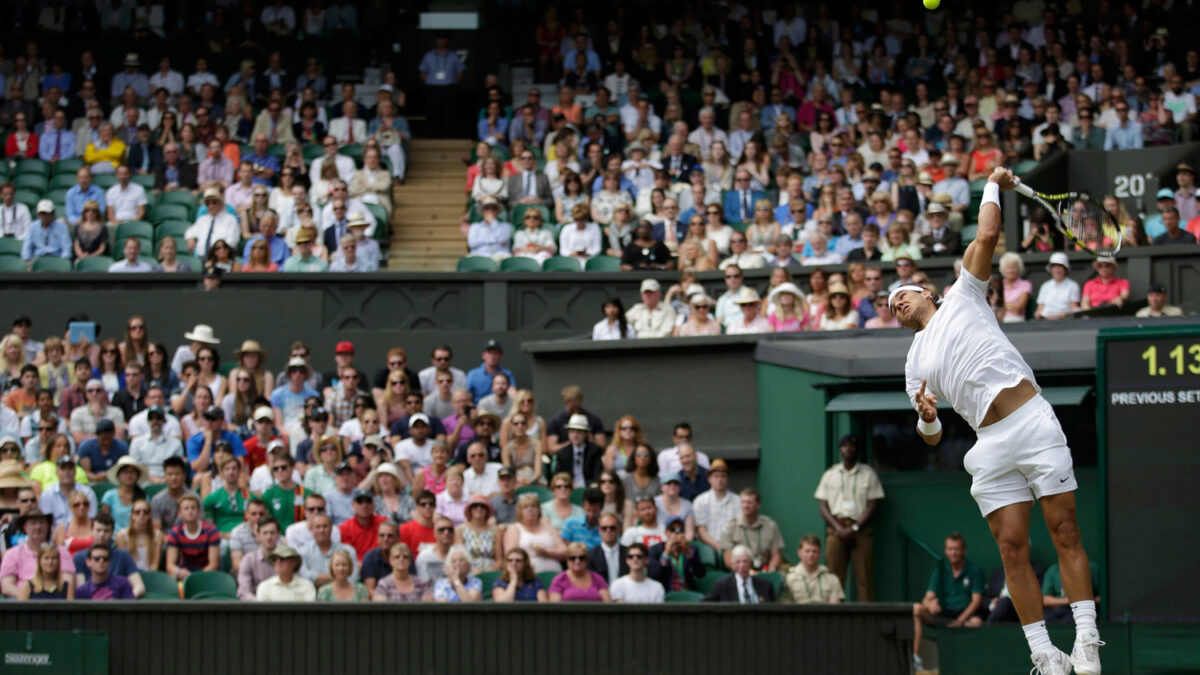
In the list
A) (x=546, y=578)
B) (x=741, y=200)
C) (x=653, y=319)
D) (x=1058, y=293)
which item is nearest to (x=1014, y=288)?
(x=1058, y=293)

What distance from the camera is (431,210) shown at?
21703 millimetres

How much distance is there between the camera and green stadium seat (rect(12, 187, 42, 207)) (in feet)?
66.6

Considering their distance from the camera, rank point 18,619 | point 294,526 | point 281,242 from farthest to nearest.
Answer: point 281,242
point 294,526
point 18,619

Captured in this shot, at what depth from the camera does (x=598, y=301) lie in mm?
18812

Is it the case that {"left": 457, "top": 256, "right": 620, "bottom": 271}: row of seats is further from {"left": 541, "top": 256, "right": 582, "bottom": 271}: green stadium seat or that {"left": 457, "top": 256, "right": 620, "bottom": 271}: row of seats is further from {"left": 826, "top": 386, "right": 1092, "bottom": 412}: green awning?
{"left": 826, "top": 386, "right": 1092, "bottom": 412}: green awning

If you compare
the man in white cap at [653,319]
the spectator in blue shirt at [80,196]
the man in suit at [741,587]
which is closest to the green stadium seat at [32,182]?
the spectator in blue shirt at [80,196]

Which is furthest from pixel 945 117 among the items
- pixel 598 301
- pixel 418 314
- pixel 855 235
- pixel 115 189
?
pixel 115 189

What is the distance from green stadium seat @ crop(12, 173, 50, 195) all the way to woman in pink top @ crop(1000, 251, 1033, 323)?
473 inches

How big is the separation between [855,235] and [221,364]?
7.28 meters

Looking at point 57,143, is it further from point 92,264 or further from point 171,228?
point 92,264

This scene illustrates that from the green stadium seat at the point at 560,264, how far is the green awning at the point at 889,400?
4.86 m

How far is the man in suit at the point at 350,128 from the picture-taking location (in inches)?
860

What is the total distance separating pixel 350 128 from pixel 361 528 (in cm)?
931

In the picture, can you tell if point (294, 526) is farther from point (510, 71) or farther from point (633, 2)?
point (633, 2)
